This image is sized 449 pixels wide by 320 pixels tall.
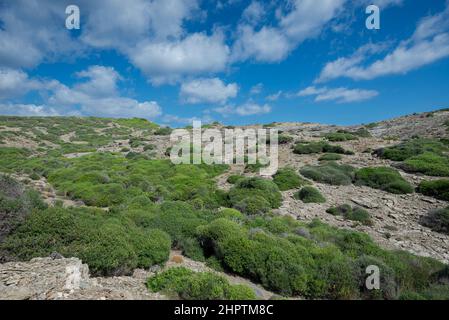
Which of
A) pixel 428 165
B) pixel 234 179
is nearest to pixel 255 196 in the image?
pixel 234 179

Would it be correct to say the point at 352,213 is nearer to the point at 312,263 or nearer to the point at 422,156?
the point at 312,263

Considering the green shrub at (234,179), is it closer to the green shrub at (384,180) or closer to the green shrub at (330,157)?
the green shrub at (330,157)

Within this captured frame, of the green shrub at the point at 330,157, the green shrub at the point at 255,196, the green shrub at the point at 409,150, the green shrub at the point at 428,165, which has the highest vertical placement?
the green shrub at the point at 409,150

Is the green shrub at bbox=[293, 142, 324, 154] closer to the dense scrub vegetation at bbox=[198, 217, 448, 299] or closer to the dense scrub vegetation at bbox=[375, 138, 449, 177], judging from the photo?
the dense scrub vegetation at bbox=[375, 138, 449, 177]

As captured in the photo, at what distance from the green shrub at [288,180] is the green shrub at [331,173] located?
2.93ft

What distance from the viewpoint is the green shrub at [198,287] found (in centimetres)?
655

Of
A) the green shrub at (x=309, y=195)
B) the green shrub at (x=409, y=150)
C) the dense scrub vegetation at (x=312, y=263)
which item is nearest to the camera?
the dense scrub vegetation at (x=312, y=263)

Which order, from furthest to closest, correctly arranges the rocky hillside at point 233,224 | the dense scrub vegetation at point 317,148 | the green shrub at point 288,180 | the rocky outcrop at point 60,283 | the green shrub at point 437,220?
1. the dense scrub vegetation at point 317,148
2. the green shrub at point 288,180
3. the green shrub at point 437,220
4. the rocky hillside at point 233,224
5. the rocky outcrop at point 60,283

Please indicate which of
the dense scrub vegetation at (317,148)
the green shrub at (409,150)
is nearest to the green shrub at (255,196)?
the dense scrub vegetation at (317,148)

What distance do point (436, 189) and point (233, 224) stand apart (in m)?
11.9

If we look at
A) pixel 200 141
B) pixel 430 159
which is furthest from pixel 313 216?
pixel 200 141

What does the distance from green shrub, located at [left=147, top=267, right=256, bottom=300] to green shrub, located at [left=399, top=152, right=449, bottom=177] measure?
16.3 metres

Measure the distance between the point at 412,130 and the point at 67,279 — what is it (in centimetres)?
3615
